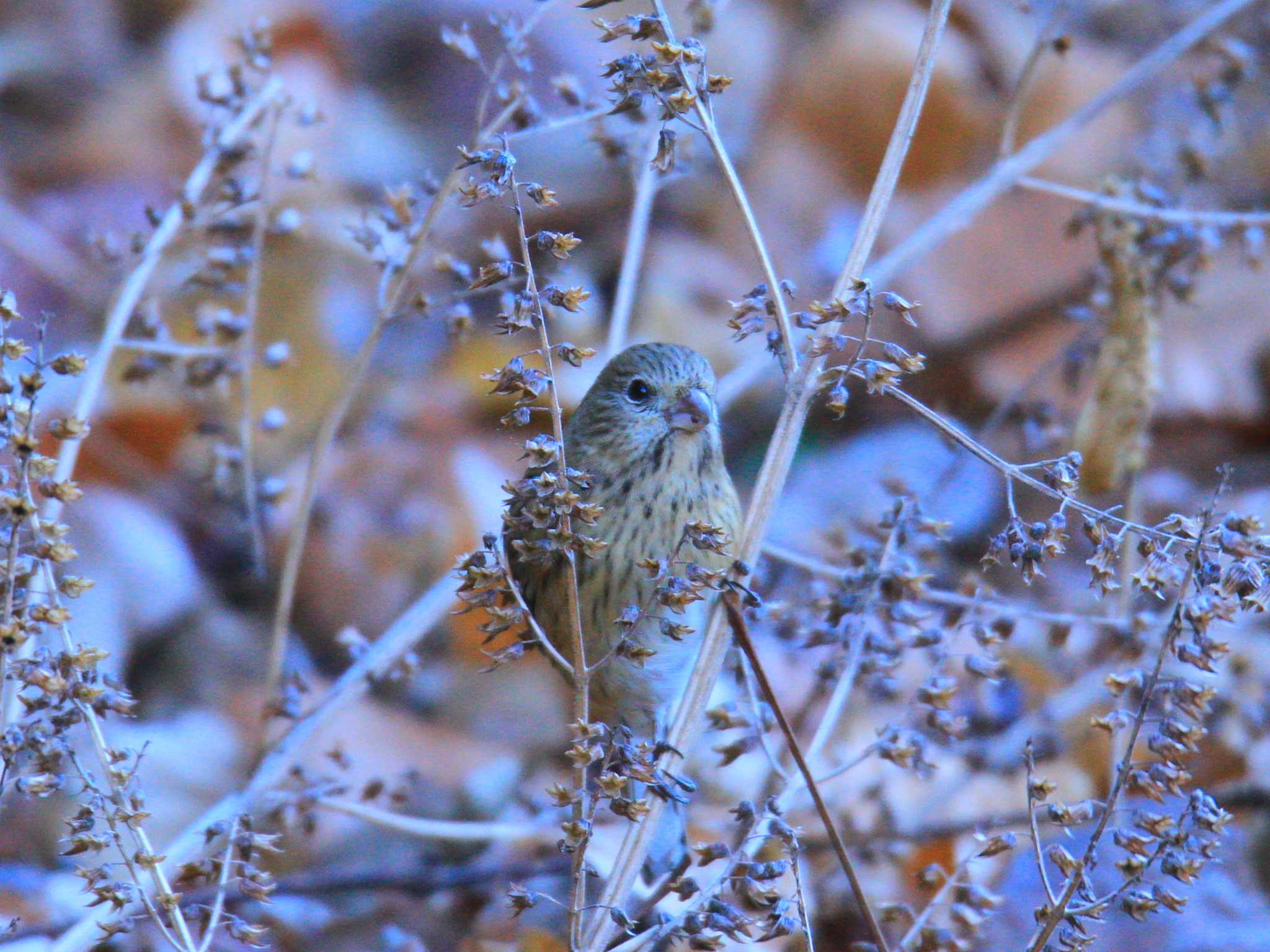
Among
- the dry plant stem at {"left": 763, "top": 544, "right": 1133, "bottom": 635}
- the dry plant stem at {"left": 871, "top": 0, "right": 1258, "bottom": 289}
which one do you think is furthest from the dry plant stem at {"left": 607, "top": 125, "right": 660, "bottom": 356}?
the dry plant stem at {"left": 763, "top": 544, "right": 1133, "bottom": 635}

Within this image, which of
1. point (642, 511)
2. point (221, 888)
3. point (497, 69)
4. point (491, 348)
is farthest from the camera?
point (491, 348)

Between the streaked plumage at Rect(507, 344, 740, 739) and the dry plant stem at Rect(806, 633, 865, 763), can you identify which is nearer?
the dry plant stem at Rect(806, 633, 865, 763)

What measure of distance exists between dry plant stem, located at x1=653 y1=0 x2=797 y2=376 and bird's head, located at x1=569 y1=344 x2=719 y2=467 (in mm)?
633

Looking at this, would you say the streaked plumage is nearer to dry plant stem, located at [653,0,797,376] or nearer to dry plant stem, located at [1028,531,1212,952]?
dry plant stem, located at [653,0,797,376]

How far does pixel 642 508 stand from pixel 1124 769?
1.04 m

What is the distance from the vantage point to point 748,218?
198 cm

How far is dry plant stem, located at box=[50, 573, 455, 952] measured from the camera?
244cm

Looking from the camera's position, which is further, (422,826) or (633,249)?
(633,249)

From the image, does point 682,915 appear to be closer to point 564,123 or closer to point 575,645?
point 575,645

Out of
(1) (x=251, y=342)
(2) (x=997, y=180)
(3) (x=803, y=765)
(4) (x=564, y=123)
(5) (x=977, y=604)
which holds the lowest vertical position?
(3) (x=803, y=765)

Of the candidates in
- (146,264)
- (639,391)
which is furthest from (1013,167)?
(146,264)

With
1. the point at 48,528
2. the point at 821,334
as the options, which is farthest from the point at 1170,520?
the point at 48,528

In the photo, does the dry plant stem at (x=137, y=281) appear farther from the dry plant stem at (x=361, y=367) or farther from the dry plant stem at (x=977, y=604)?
the dry plant stem at (x=977, y=604)

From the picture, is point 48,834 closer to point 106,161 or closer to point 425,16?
point 106,161
